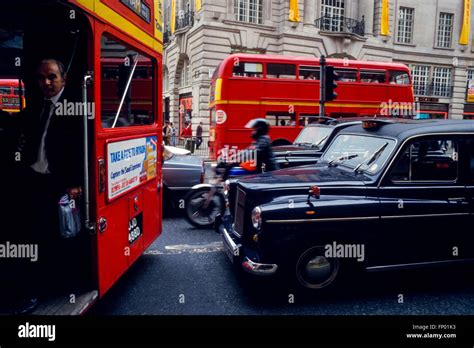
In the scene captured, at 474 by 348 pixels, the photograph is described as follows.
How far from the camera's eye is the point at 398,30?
102 feet

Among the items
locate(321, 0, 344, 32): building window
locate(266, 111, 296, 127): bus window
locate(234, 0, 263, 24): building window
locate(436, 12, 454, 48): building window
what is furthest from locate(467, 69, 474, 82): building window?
locate(266, 111, 296, 127): bus window

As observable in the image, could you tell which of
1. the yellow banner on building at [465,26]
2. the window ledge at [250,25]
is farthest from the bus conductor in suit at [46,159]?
the yellow banner on building at [465,26]

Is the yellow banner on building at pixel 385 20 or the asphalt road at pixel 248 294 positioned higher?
the yellow banner on building at pixel 385 20

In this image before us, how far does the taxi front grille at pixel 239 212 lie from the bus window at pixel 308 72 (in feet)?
37.2

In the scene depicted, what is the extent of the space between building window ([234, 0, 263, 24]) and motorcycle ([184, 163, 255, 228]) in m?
20.8

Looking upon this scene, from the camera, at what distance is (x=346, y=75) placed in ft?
50.2

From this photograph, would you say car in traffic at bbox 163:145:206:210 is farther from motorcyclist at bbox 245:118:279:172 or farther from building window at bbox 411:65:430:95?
building window at bbox 411:65:430:95

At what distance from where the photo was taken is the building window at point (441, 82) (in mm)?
32125

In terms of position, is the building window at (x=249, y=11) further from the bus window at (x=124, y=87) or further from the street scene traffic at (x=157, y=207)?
the bus window at (x=124, y=87)

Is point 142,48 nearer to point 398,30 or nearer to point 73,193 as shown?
point 73,193

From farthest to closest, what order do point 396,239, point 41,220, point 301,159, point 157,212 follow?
1. point 301,159
2. point 157,212
3. point 396,239
4. point 41,220

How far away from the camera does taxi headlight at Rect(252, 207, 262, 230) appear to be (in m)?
3.91

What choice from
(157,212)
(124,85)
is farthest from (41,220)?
(157,212)

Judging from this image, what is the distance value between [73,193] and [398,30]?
33.4m
